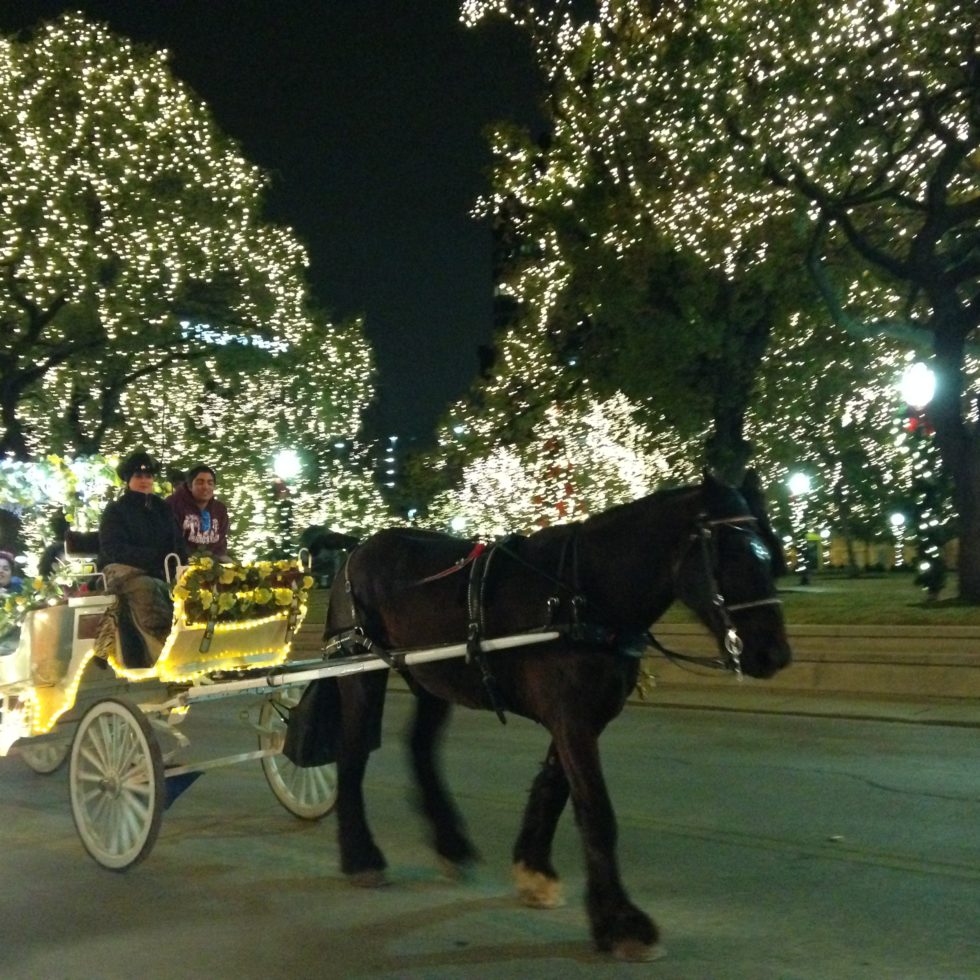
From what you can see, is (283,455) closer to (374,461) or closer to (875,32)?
(374,461)

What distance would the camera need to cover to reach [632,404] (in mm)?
25000

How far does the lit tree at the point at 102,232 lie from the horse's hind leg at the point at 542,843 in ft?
69.5

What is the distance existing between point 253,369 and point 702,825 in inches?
877

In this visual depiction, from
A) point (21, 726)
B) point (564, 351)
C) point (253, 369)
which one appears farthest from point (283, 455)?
point (21, 726)

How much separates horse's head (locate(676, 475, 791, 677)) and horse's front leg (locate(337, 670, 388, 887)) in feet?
6.88

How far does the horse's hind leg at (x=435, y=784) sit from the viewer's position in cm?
689

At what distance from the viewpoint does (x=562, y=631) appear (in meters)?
5.81

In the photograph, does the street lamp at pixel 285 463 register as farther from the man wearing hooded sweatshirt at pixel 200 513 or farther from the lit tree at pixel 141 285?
the man wearing hooded sweatshirt at pixel 200 513

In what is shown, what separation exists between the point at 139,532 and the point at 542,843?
141 inches

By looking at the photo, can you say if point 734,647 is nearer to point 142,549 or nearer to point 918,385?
point 142,549

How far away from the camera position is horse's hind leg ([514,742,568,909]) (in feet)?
20.3

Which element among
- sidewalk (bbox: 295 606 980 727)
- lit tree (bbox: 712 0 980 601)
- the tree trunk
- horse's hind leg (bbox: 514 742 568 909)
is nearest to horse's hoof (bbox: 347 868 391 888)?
horse's hind leg (bbox: 514 742 568 909)

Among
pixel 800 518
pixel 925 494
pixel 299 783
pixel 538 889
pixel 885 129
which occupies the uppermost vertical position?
pixel 885 129

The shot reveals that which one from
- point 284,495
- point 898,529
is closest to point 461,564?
point 284,495
